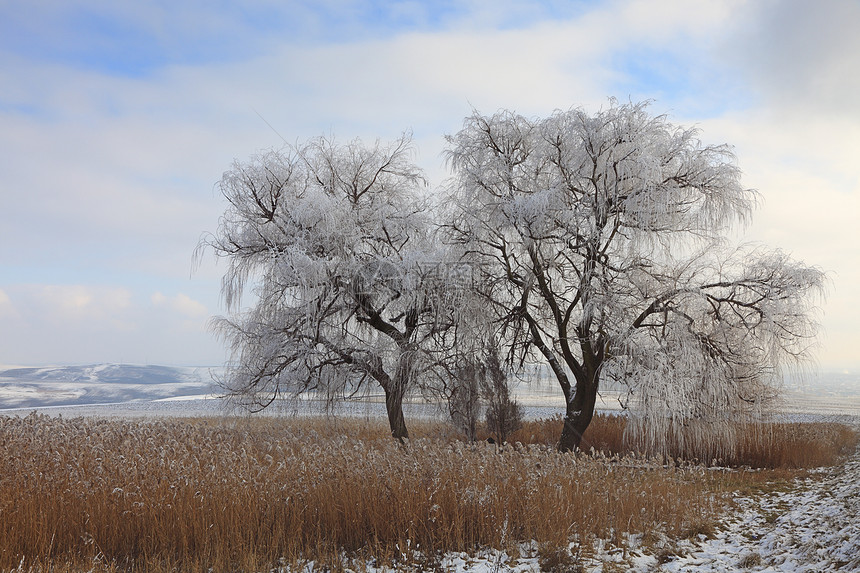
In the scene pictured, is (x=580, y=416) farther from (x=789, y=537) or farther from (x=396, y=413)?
(x=789, y=537)

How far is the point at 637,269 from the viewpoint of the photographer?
1241 centimetres

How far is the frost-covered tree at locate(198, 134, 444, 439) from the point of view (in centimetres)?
1275

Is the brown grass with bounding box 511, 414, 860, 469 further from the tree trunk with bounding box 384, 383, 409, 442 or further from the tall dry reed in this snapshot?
the tall dry reed

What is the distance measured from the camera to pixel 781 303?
38.4ft

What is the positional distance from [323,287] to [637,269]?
22.0ft

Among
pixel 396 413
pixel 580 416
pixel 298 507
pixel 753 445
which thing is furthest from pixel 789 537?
pixel 396 413

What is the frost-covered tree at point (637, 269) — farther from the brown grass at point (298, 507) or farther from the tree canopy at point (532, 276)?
the brown grass at point (298, 507)

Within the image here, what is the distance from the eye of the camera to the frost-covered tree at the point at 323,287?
1275cm

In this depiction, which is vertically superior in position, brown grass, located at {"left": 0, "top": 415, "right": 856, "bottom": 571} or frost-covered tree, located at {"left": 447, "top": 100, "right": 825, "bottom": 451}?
frost-covered tree, located at {"left": 447, "top": 100, "right": 825, "bottom": 451}

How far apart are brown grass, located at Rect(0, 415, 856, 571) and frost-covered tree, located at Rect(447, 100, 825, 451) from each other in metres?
4.74

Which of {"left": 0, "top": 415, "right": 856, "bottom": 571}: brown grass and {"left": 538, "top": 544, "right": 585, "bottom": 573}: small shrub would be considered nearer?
{"left": 538, "top": 544, "right": 585, "bottom": 573}: small shrub

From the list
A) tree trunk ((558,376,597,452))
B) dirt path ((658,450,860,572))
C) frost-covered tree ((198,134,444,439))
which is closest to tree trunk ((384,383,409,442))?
frost-covered tree ((198,134,444,439))

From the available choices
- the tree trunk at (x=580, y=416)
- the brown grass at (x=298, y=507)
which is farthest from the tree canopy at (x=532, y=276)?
the brown grass at (x=298, y=507)

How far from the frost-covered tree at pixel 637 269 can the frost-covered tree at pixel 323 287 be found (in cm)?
170
